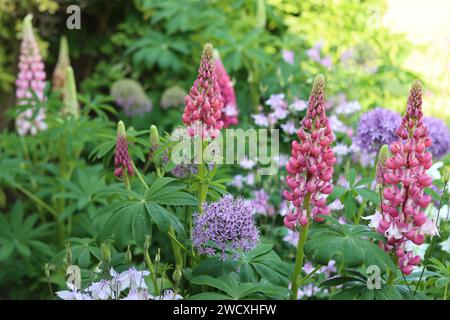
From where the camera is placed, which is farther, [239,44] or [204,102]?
[239,44]

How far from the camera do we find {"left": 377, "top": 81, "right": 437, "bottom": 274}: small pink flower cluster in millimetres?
1817

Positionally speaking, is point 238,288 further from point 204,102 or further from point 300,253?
point 204,102

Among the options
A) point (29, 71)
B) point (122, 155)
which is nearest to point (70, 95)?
point (29, 71)

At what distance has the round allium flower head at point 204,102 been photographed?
1953mm

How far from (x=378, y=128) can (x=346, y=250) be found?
3.48 feet

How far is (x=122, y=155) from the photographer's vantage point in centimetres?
214

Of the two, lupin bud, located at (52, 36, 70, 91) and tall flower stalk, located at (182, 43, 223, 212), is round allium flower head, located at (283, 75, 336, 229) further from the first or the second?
lupin bud, located at (52, 36, 70, 91)

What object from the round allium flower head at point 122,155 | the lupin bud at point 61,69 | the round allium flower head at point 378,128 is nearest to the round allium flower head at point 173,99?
the lupin bud at point 61,69

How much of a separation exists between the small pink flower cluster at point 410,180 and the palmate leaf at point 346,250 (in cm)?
7

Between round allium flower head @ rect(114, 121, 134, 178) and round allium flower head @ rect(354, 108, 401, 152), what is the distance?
1086 mm

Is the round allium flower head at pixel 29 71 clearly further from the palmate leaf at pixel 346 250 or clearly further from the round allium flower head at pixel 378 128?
the palmate leaf at pixel 346 250

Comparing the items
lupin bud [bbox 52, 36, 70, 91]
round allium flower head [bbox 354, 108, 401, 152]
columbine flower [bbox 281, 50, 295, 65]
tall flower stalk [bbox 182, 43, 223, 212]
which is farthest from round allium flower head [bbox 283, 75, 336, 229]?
lupin bud [bbox 52, 36, 70, 91]

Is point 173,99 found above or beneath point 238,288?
above

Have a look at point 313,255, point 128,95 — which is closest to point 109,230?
point 313,255
